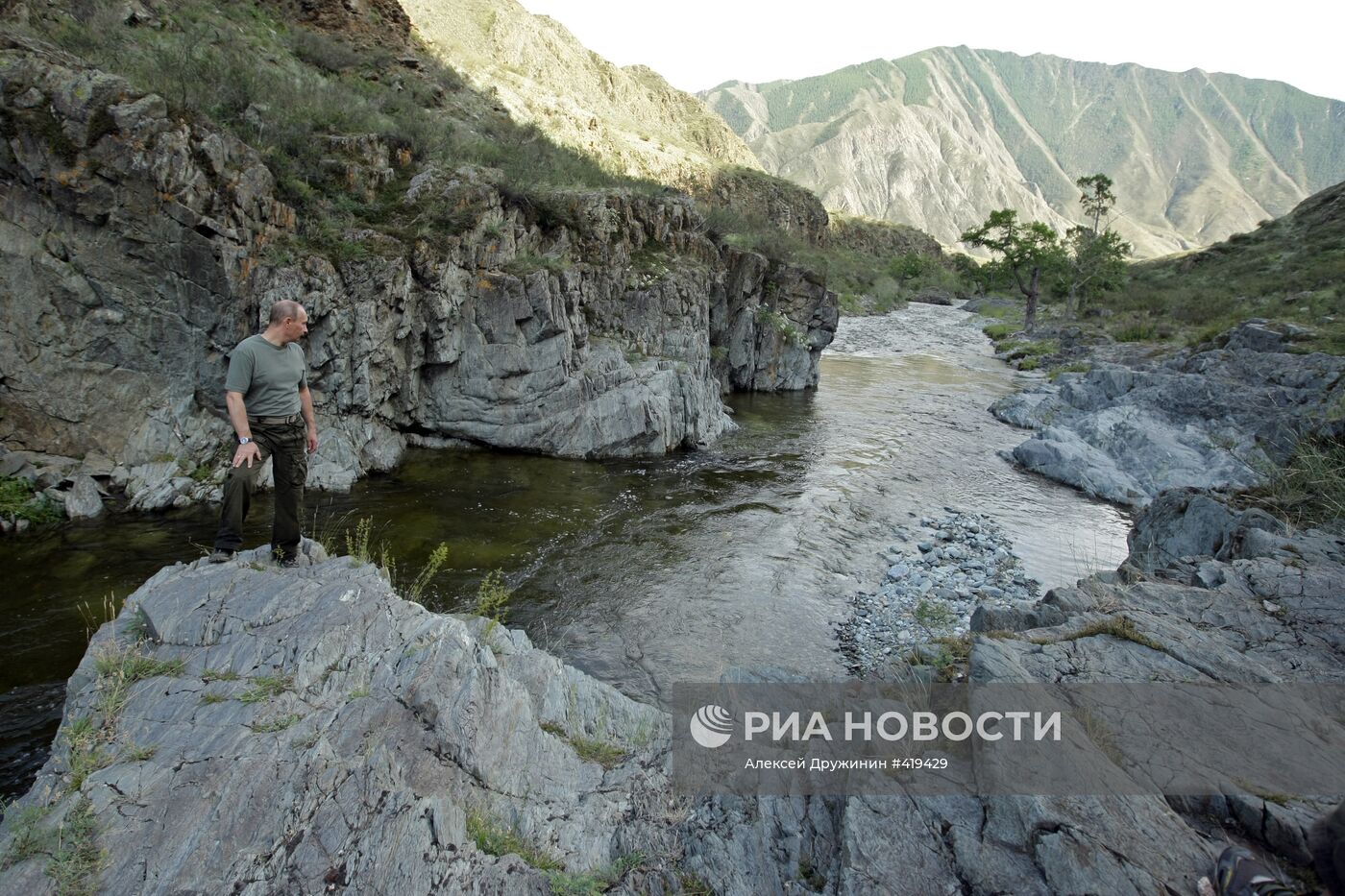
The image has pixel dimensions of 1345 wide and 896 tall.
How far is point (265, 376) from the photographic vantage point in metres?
5.03

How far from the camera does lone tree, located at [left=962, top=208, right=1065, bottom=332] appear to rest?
145 ft

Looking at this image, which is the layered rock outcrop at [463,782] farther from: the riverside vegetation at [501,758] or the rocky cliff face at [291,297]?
the rocky cliff face at [291,297]

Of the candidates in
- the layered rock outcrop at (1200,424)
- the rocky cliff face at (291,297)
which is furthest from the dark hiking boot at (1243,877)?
the rocky cliff face at (291,297)

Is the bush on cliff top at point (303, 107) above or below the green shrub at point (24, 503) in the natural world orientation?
above

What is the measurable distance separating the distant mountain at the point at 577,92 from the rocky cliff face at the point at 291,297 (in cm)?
1683

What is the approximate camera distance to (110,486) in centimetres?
967

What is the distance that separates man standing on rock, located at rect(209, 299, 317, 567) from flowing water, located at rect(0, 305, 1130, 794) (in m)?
2.53

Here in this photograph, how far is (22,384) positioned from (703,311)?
15208 millimetres

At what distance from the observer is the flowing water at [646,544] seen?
23.6ft

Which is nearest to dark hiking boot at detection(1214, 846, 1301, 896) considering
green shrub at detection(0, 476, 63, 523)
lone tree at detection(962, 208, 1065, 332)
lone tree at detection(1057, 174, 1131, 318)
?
green shrub at detection(0, 476, 63, 523)

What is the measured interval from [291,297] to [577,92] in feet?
184

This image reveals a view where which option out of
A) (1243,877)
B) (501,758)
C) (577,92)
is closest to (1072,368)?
(1243,877)

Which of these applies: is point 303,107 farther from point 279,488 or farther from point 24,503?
point 279,488

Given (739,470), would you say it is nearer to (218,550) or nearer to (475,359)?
(475,359)
